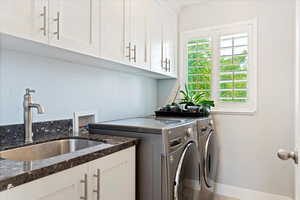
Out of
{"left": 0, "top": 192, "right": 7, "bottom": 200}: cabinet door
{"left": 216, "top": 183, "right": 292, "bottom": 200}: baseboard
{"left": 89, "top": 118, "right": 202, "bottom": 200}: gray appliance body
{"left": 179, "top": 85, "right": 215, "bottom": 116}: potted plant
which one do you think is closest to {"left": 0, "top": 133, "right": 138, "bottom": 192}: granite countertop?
{"left": 0, "top": 192, "right": 7, "bottom": 200}: cabinet door

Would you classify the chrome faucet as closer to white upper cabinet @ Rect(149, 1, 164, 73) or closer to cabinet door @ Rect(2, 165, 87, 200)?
cabinet door @ Rect(2, 165, 87, 200)

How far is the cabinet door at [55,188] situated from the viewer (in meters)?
0.75

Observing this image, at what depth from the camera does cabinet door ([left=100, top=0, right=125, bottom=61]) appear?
1.51m

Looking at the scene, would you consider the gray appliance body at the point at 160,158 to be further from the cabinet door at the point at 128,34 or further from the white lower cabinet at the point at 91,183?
the cabinet door at the point at 128,34

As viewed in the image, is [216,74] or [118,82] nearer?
[118,82]

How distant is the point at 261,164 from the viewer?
2369mm

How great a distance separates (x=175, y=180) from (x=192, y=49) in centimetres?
184

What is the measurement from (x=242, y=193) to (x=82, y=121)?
2.03 meters

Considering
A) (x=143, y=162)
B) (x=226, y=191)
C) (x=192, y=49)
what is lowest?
(x=226, y=191)

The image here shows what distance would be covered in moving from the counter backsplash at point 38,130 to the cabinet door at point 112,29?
2.00 ft

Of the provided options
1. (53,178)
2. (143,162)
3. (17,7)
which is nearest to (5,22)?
(17,7)

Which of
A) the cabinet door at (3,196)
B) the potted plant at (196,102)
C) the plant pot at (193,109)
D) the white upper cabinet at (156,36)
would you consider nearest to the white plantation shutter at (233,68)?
the potted plant at (196,102)

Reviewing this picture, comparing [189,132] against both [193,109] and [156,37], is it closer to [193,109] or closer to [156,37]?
[193,109]

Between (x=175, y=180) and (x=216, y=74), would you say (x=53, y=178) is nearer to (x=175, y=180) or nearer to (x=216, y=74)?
(x=175, y=180)
